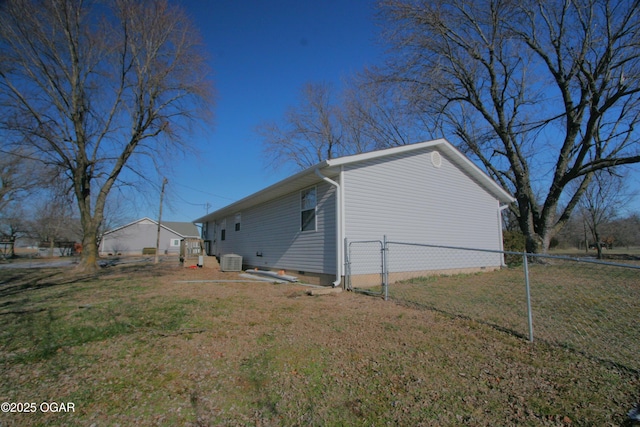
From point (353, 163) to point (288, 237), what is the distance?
3610mm

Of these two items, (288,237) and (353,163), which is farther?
(288,237)

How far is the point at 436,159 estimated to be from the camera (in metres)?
10.2

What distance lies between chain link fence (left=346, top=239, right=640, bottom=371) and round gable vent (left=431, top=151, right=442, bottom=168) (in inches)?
112

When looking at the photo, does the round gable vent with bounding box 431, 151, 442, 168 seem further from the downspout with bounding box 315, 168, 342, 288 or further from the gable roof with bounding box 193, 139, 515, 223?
the downspout with bounding box 315, 168, 342, 288

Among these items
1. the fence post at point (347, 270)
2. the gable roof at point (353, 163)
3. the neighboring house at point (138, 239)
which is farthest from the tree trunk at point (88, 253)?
the neighboring house at point (138, 239)

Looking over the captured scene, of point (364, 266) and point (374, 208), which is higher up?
point (374, 208)

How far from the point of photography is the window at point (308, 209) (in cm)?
917

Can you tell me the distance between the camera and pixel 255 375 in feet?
10.0

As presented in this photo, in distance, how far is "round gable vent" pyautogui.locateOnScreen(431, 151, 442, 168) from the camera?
33.3ft

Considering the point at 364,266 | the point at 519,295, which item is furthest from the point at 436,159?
the point at 519,295

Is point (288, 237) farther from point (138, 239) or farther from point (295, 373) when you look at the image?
point (138, 239)

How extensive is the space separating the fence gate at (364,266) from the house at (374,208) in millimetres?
105

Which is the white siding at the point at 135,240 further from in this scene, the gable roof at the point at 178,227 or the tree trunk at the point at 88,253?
the tree trunk at the point at 88,253

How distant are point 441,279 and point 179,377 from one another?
26.0ft
